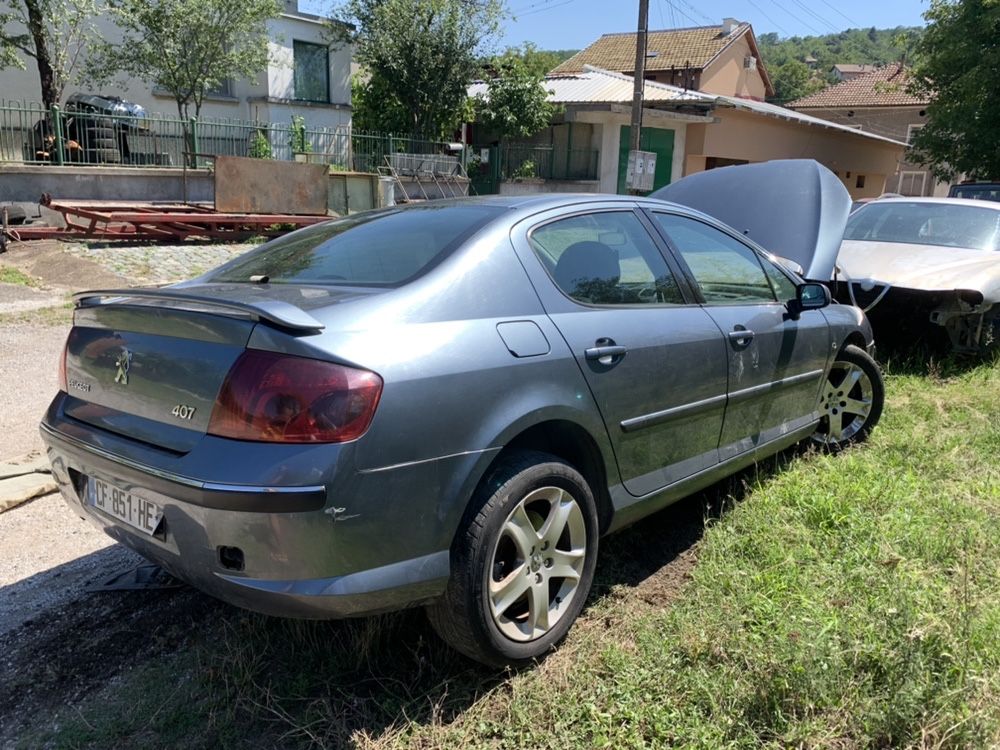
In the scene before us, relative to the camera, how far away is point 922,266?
6.66 metres

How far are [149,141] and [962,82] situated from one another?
18559mm

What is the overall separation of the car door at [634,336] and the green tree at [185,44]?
1633cm

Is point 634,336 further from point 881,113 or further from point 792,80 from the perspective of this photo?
point 792,80

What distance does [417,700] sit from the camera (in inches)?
99.0

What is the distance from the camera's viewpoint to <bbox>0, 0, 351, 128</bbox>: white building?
1936 centimetres

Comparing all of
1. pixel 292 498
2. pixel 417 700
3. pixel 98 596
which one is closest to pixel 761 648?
pixel 417 700

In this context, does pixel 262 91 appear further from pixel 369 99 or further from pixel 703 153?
pixel 703 153

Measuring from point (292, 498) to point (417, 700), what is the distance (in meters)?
0.89

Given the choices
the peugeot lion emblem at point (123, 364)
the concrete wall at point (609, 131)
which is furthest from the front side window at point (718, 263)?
the concrete wall at point (609, 131)

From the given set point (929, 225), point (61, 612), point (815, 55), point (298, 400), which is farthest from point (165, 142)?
point (815, 55)

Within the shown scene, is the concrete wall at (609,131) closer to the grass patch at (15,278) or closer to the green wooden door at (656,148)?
the green wooden door at (656,148)

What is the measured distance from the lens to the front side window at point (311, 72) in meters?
22.6

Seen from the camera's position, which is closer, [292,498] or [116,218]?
[292,498]

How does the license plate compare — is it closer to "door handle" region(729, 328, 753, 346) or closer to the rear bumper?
the rear bumper
